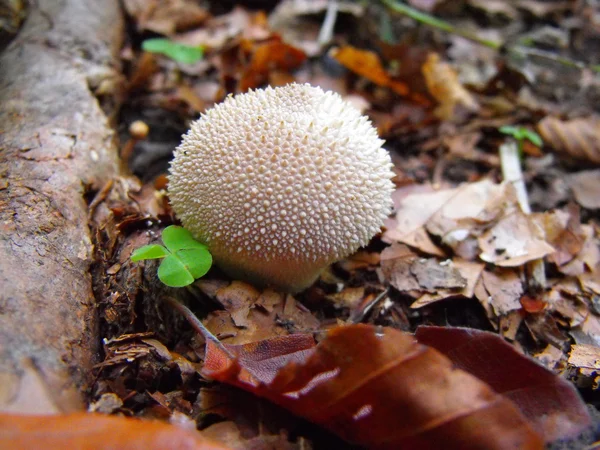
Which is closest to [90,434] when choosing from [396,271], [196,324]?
[196,324]

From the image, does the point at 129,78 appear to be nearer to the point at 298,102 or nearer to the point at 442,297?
the point at 298,102

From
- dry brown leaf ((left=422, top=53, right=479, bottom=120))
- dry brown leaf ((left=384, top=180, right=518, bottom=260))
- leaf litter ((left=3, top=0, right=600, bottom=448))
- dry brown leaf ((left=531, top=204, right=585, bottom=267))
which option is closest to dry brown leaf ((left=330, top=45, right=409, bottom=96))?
leaf litter ((left=3, top=0, right=600, bottom=448))

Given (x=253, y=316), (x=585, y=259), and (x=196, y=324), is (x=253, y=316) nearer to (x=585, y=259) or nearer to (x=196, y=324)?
(x=196, y=324)

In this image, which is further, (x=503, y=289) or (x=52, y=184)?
(x=503, y=289)

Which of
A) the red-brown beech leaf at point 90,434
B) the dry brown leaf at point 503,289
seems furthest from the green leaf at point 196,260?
the dry brown leaf at point 503,289

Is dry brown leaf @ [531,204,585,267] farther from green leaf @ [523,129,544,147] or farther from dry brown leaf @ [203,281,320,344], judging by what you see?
dry brown leaf @ [203,281,320,344]
